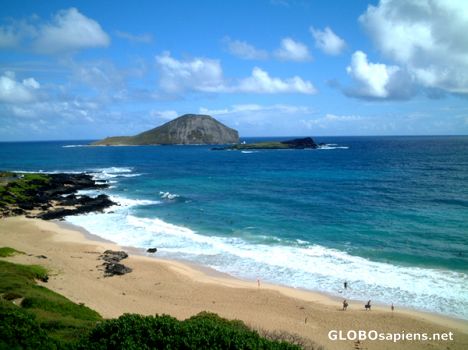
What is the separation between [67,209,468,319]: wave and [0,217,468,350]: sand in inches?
55.9

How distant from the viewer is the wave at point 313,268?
80.8ft

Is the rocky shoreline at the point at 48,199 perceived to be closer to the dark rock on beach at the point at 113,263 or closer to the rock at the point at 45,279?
the dark rock on beach at the point at 113,263

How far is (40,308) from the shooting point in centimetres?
1936

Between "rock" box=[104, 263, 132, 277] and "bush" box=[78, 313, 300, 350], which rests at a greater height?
"bush" box=[78, 313, 300, 350]

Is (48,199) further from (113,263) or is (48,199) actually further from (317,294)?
(317,294)

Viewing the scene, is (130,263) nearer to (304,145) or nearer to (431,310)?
Answer: (431,310)

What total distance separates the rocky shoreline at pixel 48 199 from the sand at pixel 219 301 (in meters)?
18.6

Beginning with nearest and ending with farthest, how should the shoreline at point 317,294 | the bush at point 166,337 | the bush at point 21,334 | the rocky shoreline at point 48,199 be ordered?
1. the bush at point 166,337
2. the bush at point 21,334
3. the shoreline at point 317,294
4. the rocky shoreline at point 48,199

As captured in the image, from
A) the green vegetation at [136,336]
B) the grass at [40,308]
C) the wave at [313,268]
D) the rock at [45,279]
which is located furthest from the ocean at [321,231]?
the green vegetation at [136,336]

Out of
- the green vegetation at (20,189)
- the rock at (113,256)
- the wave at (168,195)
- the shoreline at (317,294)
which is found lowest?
the shoreline at (317,294)

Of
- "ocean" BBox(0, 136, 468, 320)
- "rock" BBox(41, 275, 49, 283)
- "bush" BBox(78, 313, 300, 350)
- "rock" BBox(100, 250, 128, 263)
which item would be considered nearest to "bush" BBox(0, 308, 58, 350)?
"bush" BBox(78, 313, 300, 350)

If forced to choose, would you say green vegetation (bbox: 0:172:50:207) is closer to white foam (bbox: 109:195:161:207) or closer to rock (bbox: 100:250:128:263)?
white foam (bbox: 109:195:161:207)

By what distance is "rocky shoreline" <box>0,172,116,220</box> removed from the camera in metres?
51.0

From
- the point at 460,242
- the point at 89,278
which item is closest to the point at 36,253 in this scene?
the point at 89,278
